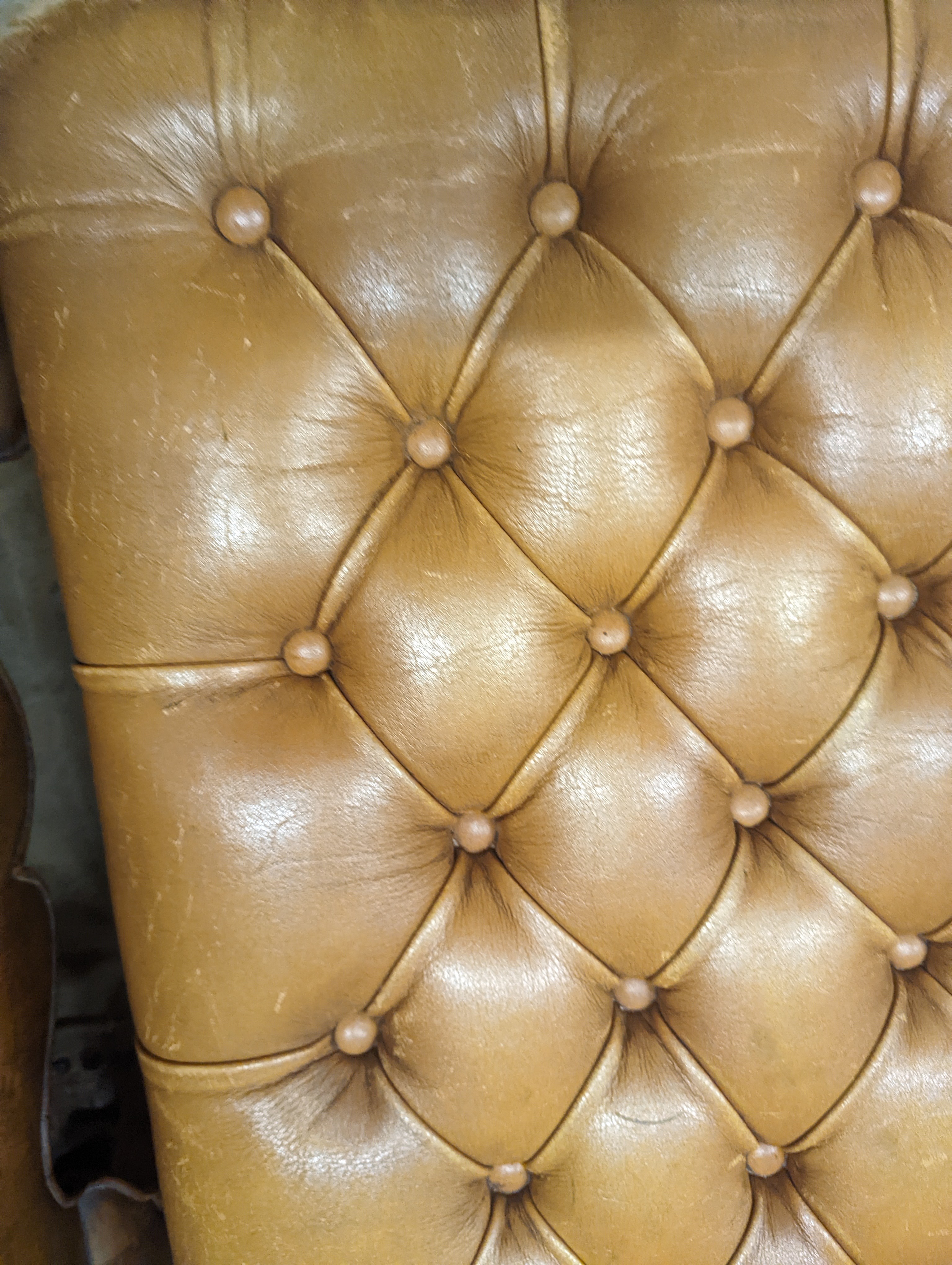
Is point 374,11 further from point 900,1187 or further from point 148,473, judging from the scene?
point 900,1187

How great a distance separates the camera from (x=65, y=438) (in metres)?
0.32

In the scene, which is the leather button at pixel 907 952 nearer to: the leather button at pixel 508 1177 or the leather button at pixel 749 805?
the leather button at pixel 749 805

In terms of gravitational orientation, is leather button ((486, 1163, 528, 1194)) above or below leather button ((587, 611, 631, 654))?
below

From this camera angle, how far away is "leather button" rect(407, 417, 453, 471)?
333mm

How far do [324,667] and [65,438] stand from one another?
0.14 meters

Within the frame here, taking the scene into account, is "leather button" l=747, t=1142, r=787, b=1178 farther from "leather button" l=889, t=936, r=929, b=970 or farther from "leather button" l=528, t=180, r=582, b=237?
"leather button" l=528, t=180, r=582, b=237

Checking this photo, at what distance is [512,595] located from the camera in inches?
13.3

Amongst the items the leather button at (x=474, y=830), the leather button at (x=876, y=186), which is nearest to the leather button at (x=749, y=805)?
the leather button at (x=474, y=830)

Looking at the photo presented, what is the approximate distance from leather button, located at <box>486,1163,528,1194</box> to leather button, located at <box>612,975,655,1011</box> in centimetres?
9

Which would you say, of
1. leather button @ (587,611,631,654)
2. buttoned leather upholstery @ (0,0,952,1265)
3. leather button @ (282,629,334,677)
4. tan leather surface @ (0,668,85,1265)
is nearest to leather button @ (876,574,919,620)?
buttoned leather upholstery @ (0,0,952,1265)

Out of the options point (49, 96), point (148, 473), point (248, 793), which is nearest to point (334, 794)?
point (248, 793)

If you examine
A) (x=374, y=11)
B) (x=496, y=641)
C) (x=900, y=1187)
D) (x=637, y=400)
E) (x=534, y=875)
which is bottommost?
(x=900, y=1187)

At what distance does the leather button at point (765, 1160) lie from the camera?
38 centimetres

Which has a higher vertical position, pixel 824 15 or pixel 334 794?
pixel 824 15
